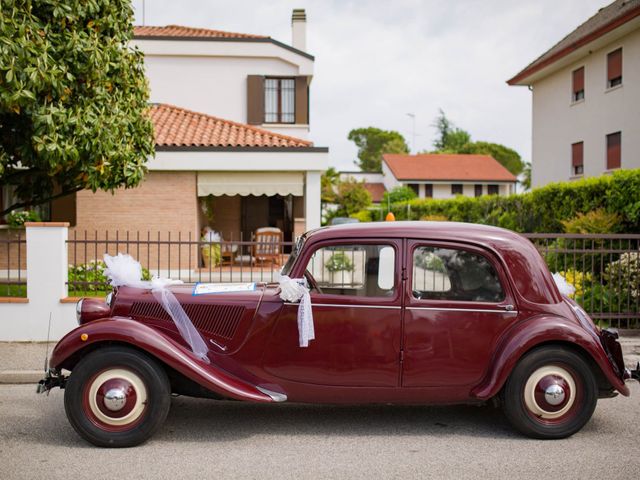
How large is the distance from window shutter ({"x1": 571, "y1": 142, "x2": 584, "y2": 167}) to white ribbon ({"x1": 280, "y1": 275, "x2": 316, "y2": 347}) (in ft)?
72.5

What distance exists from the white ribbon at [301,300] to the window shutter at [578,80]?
2226cm

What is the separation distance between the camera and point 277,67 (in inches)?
865

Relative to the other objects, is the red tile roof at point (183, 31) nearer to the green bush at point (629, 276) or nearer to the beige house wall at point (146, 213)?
the beige house wall at point (146, 213)

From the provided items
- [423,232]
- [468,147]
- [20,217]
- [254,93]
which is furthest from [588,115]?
[468,147]

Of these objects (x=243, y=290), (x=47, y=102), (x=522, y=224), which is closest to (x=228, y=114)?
(x=522, y=224)

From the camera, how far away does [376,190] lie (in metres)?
64.2

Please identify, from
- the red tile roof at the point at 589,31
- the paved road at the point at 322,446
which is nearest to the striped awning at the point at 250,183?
the paved road at the point at 322,446

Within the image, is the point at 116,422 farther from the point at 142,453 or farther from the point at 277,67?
the point at 277,67

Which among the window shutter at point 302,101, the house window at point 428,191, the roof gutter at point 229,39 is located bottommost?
the house window at point 428,191

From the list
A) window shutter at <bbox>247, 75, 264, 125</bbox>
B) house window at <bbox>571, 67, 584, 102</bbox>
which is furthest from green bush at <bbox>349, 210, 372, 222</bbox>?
window shutter at <bbox>247, 75, 264, 125</bbox>

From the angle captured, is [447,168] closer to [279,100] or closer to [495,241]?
[279,100]

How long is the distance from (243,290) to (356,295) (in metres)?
0.93

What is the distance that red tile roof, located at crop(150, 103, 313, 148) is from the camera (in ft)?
53.5

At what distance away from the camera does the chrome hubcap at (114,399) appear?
15.7 ft
